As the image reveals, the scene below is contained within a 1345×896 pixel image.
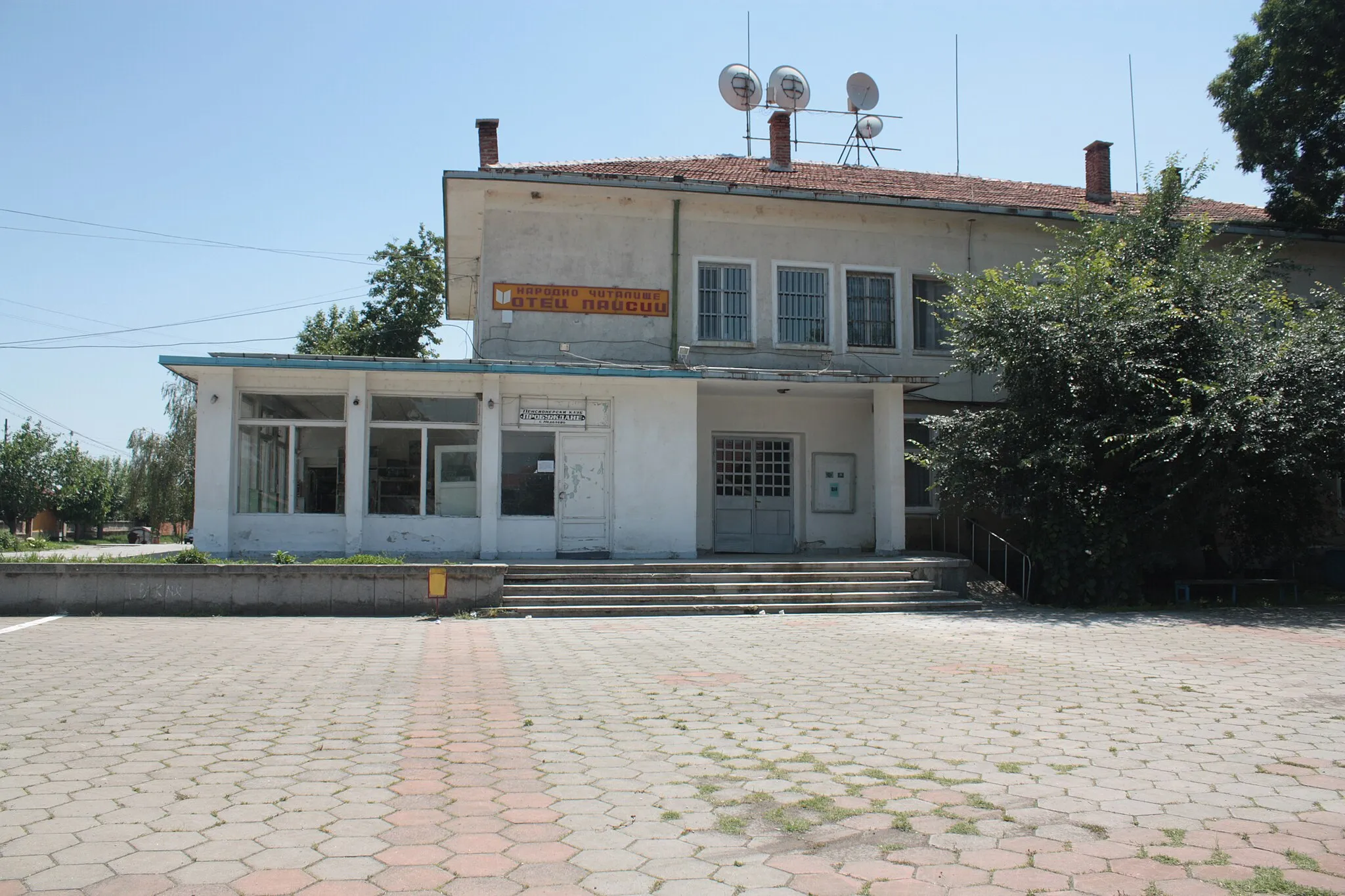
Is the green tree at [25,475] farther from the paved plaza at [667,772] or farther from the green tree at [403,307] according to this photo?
the paved plaza at [667,772]

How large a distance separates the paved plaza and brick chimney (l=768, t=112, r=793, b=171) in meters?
14.3

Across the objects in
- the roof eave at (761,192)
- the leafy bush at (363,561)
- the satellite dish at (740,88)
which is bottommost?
the leafy bush at (363,561)

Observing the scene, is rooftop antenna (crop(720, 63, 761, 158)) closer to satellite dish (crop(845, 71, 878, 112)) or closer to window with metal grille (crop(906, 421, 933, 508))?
satellite dish (crop(845, 71, 878, 112))

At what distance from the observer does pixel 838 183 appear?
814 inches

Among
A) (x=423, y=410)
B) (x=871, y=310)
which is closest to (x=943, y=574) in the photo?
(x=871, y=310)

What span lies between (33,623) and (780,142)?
16.6 metres

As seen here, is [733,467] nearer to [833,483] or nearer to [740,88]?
[833,483]

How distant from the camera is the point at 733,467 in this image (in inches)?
757

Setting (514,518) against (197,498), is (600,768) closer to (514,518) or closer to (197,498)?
(514,518)

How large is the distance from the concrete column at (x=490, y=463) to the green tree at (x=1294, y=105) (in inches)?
678

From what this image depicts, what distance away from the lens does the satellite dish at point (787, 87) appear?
24.0 m

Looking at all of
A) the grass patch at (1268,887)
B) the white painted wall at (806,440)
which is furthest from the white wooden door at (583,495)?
the grass patch at (1268,887)

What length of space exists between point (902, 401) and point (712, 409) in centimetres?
357

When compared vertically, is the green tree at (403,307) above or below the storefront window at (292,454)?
above
